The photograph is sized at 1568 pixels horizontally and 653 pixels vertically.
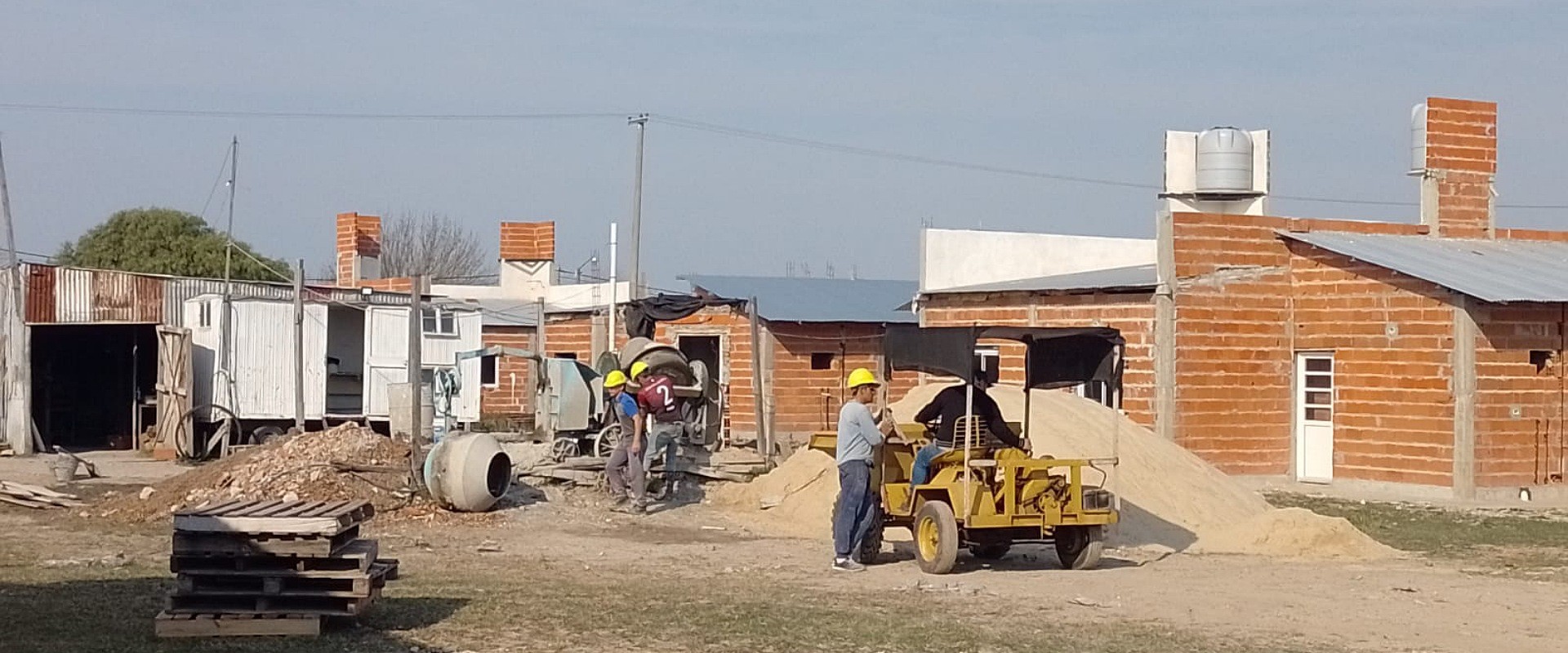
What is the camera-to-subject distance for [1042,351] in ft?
Result: 54.4

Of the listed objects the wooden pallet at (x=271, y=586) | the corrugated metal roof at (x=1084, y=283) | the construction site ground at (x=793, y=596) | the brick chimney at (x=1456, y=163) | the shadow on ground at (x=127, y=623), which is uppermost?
the brick chimney at (x=1456, y=163)

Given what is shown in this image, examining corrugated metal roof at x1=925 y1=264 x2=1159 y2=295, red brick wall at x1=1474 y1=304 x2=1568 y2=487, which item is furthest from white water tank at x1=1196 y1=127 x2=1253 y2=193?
red brick wall at x1=1474 y1=304 x2=1568 y2=487

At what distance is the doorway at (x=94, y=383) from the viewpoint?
34.2 meters

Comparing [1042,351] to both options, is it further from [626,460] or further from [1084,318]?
[1084,318]

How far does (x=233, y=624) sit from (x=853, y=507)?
19.9ft

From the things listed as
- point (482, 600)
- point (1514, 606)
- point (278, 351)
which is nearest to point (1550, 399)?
point (1514, 606)

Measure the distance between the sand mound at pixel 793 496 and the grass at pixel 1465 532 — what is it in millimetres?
6041

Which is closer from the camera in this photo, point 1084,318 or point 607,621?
point 607,621

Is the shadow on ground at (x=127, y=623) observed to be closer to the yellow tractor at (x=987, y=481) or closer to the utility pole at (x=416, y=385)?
the yellow tractor at (x=987, y=481)

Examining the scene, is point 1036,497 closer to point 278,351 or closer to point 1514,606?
point 1514,606

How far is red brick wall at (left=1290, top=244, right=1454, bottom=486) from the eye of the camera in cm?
2431

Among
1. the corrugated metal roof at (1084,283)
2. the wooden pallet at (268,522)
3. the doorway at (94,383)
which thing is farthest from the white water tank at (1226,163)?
the wooden pallet at (268,522)

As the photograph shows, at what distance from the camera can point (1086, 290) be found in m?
27.2

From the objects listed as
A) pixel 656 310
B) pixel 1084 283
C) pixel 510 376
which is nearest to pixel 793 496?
pixel 656 310
